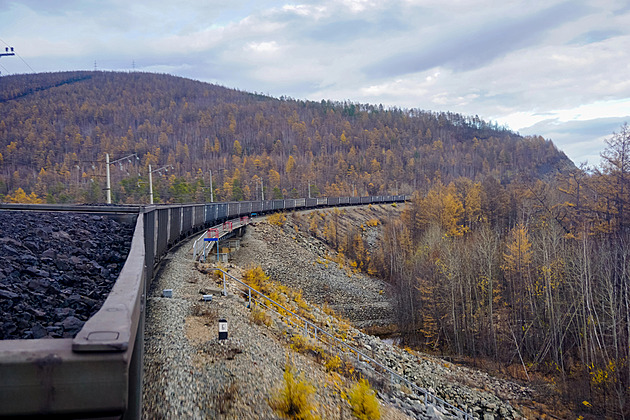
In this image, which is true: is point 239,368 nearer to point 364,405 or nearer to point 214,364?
point 214,364

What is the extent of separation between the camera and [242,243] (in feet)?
111

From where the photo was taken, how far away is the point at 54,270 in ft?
17.0

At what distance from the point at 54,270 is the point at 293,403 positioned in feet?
14.2

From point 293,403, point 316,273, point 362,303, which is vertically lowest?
point 362,303

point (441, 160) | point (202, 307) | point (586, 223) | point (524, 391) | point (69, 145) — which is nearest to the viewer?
point (202, 307)

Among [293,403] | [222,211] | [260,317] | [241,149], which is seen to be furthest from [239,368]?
[241,149]

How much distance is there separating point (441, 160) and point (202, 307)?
15606 centimetres

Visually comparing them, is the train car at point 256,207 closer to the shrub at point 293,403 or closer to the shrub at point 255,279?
the shrub at point 255,279

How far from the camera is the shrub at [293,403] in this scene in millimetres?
6793

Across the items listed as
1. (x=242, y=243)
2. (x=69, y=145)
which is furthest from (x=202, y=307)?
(x=69, y=145)

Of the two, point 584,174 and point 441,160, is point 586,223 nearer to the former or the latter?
point 584,174

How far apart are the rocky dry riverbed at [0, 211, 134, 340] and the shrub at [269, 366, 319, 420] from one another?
354 cm

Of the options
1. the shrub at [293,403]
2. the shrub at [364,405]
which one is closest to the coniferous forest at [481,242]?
the shrub at [364,405]

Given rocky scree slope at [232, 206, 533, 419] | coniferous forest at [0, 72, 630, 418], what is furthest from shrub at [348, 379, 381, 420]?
coniferous forest at [0, 72, 630, 418]
